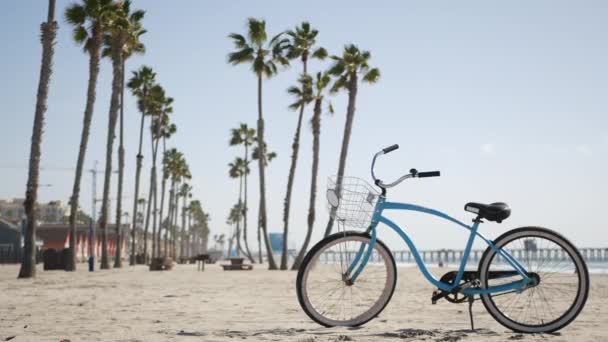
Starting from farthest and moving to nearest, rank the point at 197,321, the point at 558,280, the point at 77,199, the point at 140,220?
1. the point at 140,220
2. the point at 77,199
3. the point at 197,321
4. the point at 558,280

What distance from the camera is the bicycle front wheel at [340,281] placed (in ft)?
18.9

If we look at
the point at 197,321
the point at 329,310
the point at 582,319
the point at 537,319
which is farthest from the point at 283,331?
the point at 582,319

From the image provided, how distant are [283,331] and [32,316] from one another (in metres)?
3.80

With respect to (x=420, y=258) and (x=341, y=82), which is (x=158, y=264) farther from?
(x=420, y=258)

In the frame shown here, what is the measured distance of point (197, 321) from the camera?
23.1ft

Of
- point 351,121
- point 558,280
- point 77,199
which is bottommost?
point 558,280

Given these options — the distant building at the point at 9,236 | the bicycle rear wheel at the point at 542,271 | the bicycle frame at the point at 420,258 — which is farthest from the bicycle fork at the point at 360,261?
the distant building at the point at 9,236

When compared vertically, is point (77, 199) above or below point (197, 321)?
above

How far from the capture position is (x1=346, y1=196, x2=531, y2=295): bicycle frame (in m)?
5.63

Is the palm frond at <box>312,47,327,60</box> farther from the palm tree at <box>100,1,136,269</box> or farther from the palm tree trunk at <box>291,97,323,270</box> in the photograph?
the palm tree at <box>100,1,136,269</box>

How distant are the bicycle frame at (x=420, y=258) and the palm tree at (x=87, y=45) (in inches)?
879

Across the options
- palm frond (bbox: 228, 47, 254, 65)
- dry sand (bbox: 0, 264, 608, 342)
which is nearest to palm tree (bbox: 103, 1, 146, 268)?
palm frond (bbox: 228, 47, 254, 65)

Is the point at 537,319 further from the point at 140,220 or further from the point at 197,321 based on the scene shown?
the point at 140,220

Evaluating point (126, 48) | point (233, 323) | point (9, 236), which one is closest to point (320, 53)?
point (126, 48)
